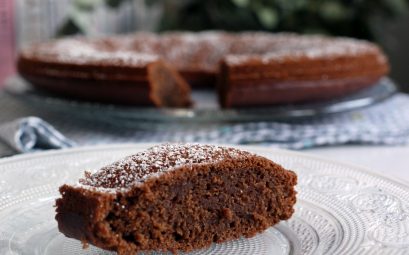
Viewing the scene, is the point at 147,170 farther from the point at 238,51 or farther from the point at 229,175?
the point at 238,51

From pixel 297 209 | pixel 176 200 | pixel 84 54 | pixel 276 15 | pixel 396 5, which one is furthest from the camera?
pixel 396 5

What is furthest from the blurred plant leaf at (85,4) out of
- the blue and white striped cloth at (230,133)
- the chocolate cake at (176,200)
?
the chocolate cake at (176,200)

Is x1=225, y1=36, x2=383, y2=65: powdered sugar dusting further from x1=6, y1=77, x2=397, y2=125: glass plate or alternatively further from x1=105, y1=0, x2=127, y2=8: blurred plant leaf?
x1=105, y1=0, x2=127, y2=8: blurred plant leaf

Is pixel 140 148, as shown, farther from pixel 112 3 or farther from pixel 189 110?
pixel 112 3

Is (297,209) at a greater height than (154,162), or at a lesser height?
lesser

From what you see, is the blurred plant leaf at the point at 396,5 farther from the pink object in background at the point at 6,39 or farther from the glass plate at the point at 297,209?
the glass plate at the point at 297,209

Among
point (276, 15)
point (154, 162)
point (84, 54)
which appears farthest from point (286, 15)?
point (154, 162)

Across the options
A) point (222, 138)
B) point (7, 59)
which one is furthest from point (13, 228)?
point (7, 59)
